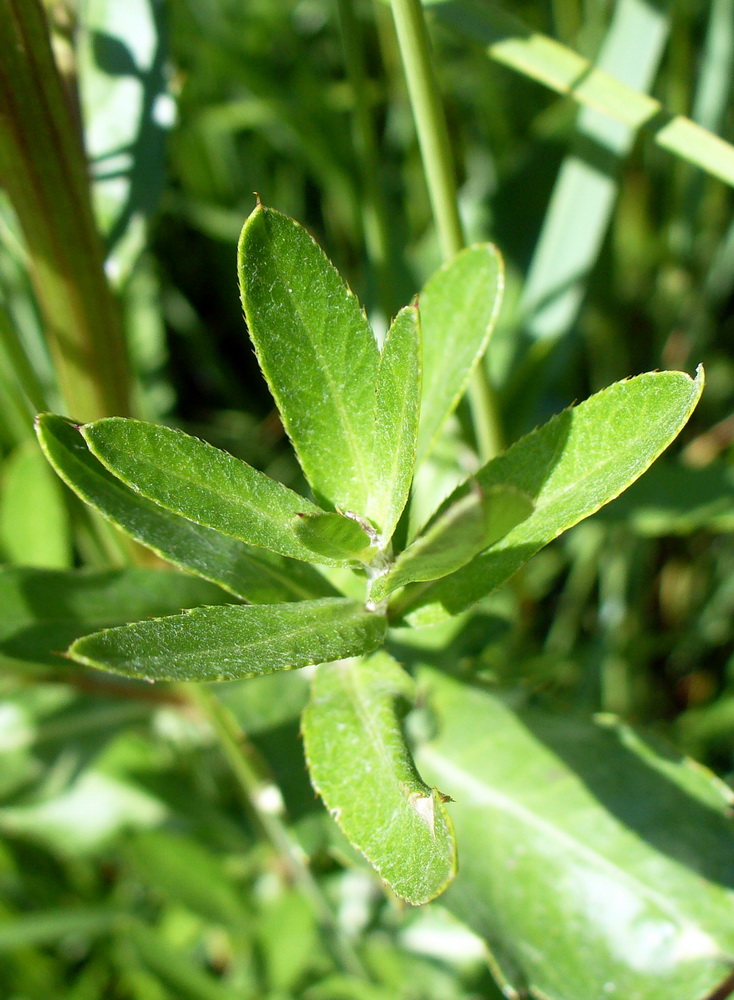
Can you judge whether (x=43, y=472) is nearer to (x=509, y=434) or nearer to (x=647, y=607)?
(x=509, y=434)

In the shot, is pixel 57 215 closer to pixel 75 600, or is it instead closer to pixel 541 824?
pixel 75 600

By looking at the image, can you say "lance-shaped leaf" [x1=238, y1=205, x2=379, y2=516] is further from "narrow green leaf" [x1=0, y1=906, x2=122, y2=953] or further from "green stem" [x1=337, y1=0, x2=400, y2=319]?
"narrow green leaf" [x1=0, y1=906, x2=122, y2=953]

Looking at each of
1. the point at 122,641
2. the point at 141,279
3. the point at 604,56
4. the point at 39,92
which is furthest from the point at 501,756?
the point at 141,279

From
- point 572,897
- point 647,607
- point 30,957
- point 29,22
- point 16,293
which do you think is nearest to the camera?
point 29,22

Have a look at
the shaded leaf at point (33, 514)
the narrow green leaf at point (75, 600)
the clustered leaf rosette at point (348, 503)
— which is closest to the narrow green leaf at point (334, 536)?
the clustered leaf rosette at point (348, 503)

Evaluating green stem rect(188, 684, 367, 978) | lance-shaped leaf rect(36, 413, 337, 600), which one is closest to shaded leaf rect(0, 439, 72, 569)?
green stem rect(188, 684, 367, 978)
